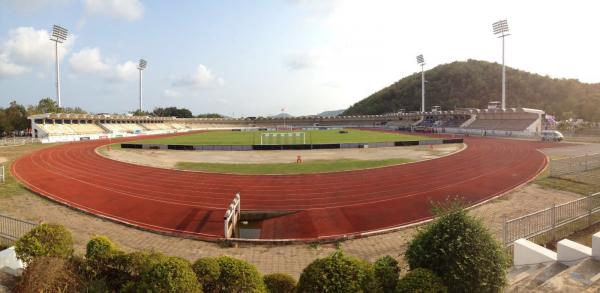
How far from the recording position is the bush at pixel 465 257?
553 centimetres

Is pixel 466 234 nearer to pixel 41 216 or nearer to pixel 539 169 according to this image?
pixel 41 216

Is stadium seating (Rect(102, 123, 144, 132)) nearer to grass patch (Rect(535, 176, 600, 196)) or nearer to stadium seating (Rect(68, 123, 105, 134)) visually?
stadium seating (Rect(68, 123, 105, 134))

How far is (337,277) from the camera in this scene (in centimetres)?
528

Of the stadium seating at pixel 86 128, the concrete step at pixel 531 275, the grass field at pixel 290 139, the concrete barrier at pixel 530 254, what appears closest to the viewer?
the concrete step at pixel 531 275

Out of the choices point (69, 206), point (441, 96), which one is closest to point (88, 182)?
point (69, 206)

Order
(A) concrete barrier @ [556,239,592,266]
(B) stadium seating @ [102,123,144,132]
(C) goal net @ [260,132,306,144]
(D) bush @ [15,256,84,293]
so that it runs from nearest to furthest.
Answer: (D) bush @ [15,256,84,293] < (A) concrete barrier @ [556,239,592,266] < (C) goal net @ [260,132,306,144] < (B) stadium seating @ [102,123,144,132]

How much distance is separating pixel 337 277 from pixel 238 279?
174 centimetres

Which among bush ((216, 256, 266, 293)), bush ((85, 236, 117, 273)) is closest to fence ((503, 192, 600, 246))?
bush ((216, 256, 266, 293))

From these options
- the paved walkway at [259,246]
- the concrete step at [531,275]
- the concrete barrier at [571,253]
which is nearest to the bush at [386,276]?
the concrete step at [531,275]

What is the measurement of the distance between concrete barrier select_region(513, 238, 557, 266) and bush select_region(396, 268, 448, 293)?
4.52 m

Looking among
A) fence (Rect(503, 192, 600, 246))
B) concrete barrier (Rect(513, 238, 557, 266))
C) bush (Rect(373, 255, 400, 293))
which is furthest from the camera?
fence (Rect(503, 192, 600, 246))

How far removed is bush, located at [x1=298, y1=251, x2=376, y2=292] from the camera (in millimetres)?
5230

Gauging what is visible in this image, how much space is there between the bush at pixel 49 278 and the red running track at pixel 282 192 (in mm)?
6287

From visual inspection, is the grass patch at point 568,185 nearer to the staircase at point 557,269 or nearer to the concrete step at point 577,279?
the staircase at point 557,269
